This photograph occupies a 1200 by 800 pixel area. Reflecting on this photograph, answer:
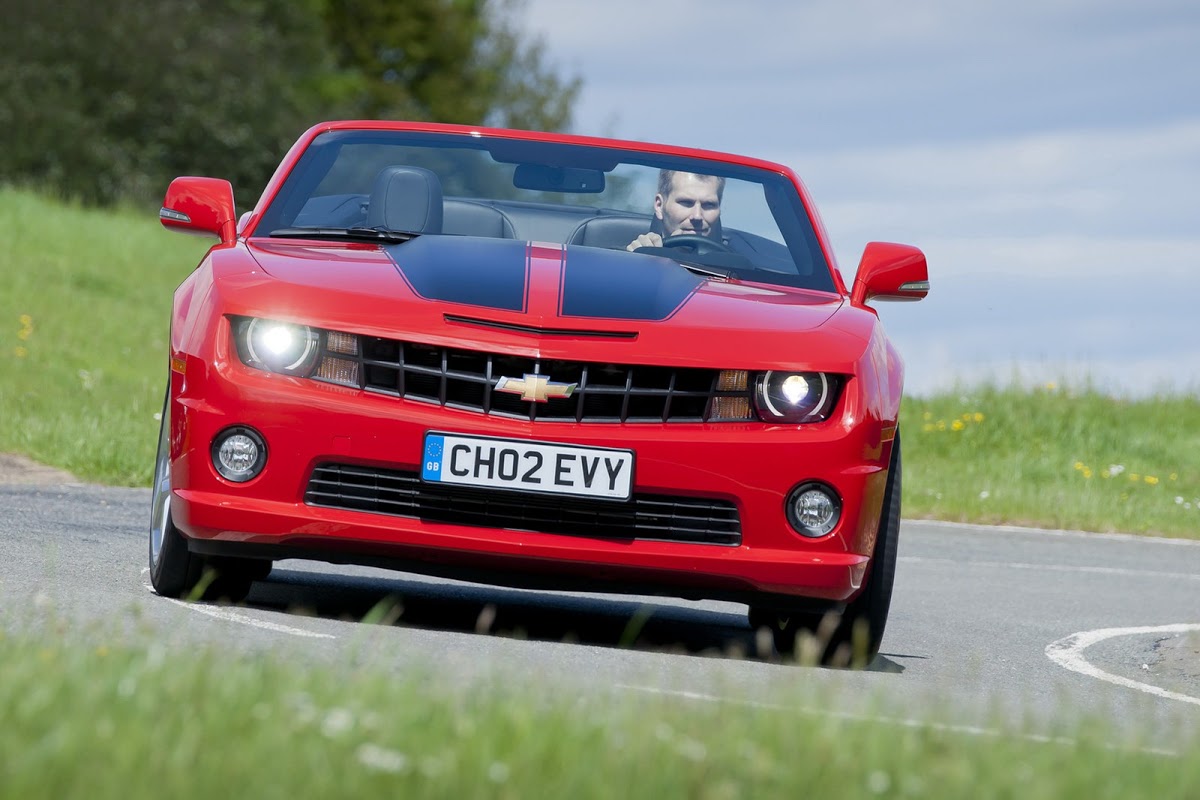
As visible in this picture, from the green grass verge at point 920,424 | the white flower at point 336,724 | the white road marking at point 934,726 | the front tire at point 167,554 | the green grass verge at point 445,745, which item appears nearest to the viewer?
the green grass verge at point 445,745

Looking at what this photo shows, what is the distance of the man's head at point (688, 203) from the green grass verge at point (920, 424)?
5737 millimetres

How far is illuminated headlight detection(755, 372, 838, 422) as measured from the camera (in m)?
5.52

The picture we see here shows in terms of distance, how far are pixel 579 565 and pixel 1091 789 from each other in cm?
260

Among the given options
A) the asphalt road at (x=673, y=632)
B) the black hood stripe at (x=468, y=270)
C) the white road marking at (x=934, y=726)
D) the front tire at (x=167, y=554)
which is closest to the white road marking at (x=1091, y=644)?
the asphalt road at (x=673, y=632)

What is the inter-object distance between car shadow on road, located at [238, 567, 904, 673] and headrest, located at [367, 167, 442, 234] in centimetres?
129

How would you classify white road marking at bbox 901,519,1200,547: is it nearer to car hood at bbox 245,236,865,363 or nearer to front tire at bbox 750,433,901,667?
front tire at bbox 750,433,901,667

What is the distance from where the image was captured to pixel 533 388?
17.5 ft

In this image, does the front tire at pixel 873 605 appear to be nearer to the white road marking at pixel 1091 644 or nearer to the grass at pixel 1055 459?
the white road marking at pixel 1091 644

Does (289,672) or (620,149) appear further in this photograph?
(620,149)

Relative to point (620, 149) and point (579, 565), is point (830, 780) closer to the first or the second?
point (579, 565)

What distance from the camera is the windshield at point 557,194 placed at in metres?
6.61

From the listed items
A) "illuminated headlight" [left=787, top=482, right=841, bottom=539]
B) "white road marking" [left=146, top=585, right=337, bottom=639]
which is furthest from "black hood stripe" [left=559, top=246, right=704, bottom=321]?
"white road marking" [left=146, top=585, right=337, bottom=639]

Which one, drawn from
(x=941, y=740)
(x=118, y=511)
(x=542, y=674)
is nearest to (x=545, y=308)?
(x=542, y=674)

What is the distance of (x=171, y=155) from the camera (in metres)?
47.5
